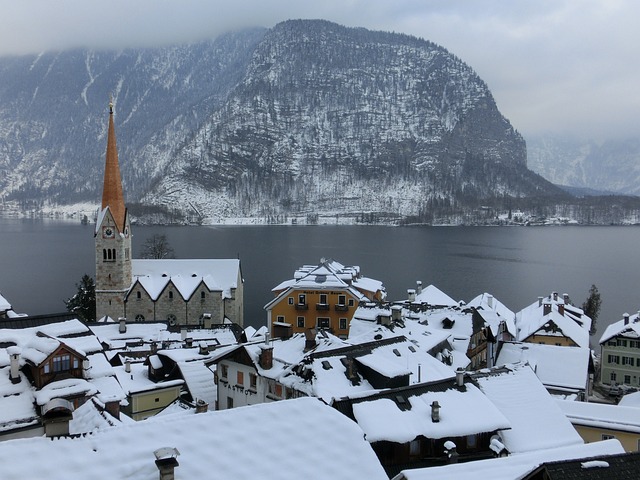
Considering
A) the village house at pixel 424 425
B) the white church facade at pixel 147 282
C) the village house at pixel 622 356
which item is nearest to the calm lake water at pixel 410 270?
the white church facade at pixel 147 282

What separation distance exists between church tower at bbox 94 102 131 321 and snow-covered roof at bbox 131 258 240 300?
2034 millimetres

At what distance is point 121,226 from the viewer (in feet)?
235

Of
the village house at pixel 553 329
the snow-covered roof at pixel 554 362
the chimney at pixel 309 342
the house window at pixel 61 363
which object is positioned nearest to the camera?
the house window at pixel 61 363

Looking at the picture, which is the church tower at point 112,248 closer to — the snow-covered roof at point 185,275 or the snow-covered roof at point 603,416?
the snow-covered roof at point 185,275

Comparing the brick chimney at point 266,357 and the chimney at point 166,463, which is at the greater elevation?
the chimney at point 166,463

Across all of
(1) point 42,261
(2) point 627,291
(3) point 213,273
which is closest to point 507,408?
(3) point 213,273

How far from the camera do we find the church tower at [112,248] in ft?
228

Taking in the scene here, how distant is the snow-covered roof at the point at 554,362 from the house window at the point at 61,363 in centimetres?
2929

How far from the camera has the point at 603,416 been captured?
28.6 meters

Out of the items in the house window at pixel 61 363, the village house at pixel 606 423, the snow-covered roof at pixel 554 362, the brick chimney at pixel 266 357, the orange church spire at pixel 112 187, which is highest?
the orange church spire at pixel 112 187

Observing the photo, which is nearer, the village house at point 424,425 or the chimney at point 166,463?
the chimney at point 166,463

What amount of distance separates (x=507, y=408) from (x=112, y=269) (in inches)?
2185

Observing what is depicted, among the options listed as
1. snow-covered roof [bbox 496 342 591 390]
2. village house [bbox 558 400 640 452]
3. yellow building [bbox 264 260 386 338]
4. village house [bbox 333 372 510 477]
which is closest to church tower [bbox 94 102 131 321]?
yellow building [bbox 264 260 386 338]

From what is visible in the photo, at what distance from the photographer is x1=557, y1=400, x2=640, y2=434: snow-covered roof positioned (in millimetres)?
27578
